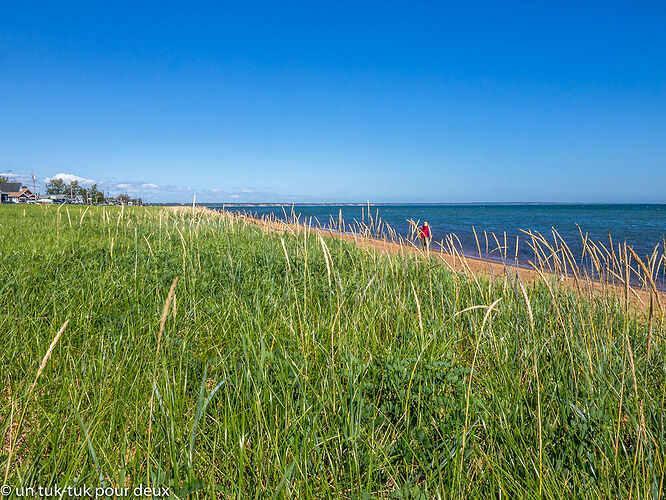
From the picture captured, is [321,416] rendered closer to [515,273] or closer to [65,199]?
[515,273]

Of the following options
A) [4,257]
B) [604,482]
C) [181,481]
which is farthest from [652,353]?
[4,257]

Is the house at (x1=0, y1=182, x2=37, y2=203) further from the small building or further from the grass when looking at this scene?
the grass

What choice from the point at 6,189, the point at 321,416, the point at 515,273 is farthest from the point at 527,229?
the point at 6,189

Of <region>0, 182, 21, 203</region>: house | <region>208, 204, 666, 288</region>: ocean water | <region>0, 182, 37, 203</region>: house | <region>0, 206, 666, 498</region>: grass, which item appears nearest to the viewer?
<region>0, 206, 666, 498</region>: grass

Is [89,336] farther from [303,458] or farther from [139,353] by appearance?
[303,458]

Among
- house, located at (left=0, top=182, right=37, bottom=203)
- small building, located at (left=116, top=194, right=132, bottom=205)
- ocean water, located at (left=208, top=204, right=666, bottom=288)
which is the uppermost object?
house, located at (left=0, top=182, right=37, bottom=203)

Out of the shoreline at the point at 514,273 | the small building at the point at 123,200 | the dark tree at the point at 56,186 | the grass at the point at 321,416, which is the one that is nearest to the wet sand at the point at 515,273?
the shoreline at the point at 514,273

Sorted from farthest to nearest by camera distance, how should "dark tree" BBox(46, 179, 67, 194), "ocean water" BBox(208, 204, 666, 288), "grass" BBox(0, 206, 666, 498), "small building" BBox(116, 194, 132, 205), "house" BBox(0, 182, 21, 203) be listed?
"dark tree" BBox(46, 179, 67, 194)
"house" BBox(0, 182, 21, 203)
"ocean water" BBox(208, 204, 666, 288)
"small building" BBox(116, 194, 132, 205)
"grass" BBox(0, 206, 666, 498)

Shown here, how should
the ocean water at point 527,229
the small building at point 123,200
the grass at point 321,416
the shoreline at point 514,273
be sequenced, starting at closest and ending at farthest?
the grass at point 321,416
the shoreline at point 514,273
the small building at point 123,200
the ocean water at point 527,229

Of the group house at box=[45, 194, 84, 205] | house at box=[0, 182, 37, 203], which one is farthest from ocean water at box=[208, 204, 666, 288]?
house at box=[0, 182, 37, 203]

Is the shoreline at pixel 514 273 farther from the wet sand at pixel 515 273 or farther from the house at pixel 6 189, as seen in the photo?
the house at pixel 6 189

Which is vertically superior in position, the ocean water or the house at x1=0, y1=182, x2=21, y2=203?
the house at x1=0, y1=182, x2=21, y2=203

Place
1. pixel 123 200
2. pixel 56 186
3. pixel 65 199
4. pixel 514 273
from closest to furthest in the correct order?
1. pixel 123 200
2. pixel 514 273
3. pixel 65 199
4. pixel 56 186

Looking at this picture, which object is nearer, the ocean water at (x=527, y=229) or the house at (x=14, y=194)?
the ocean water at (x=527, y=229)
